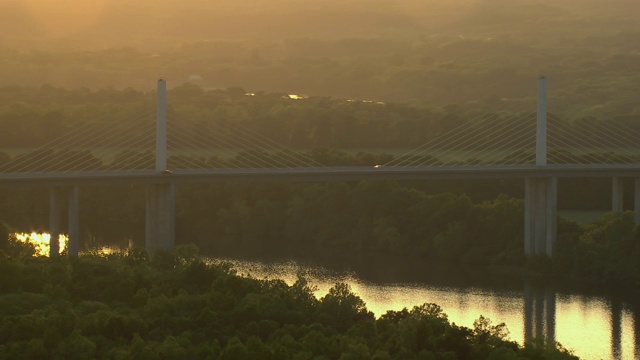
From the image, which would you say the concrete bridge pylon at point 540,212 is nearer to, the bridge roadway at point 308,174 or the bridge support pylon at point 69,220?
the bridge roadway at point 308,174

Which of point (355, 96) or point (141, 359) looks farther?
point (355, 96)

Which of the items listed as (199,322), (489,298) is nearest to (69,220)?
(489,298)

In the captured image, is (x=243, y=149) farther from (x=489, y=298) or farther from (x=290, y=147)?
→ (x=489, y=298)

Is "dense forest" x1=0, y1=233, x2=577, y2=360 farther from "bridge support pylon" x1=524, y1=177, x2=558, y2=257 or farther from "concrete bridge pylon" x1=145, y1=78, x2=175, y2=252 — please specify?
"bridge support pylon" x1=524, y1=177, x2=558, y2=257

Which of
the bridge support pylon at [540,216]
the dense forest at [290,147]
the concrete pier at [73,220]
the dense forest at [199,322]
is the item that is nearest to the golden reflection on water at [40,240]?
the concrete pier at [73,220]

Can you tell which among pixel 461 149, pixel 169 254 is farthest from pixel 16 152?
pixel 169 254

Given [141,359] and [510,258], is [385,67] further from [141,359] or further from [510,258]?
→ [141,359]

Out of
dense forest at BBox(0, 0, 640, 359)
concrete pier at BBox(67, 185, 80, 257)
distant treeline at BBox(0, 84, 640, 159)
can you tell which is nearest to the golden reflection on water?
concrete pier at BBox(67, 185, 80, 257)
